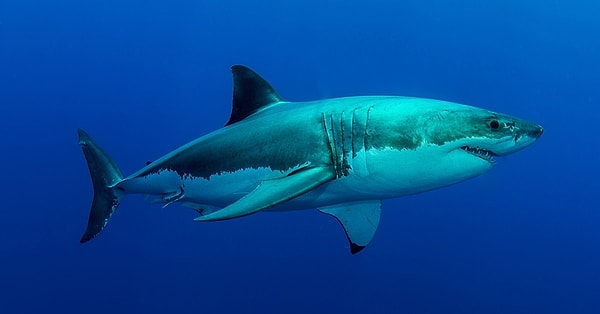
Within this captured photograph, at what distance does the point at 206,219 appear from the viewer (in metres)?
2.54

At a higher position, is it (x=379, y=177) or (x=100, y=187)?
(x=100, y=187)

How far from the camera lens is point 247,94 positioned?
15.1 ft

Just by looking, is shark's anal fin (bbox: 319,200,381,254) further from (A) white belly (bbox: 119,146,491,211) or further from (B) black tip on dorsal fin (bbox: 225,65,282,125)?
(B) black tip on dorsal fin (bbox: 225,65,282,125)

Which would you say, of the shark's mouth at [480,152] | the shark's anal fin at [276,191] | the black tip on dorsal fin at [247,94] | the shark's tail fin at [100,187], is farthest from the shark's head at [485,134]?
the shark's tail fin at [100,187]

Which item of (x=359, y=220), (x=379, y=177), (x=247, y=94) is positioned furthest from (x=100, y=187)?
(x=379, y=177)

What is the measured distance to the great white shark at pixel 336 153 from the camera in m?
2.92

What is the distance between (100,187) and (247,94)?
7.52ft

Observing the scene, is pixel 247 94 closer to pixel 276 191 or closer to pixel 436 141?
pixel 276 191

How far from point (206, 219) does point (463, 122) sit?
170 centimetres

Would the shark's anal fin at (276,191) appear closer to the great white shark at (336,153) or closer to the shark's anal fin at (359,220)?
the great white shark at (336,153)

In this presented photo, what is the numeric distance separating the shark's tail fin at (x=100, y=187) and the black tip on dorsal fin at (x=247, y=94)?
1832mm

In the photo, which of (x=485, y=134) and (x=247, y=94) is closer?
(x=485, y=134)

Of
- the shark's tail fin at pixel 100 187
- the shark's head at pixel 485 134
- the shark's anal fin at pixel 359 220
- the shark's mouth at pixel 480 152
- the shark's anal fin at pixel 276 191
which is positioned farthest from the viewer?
the shark's tail fin at pixel 100 187

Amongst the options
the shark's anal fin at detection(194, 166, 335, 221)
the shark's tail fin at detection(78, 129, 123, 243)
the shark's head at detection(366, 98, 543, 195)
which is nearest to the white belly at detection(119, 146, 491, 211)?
the shark's head at detection(366, 98, 543, 195)
